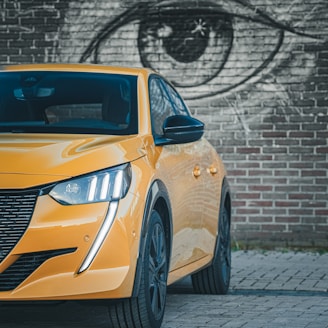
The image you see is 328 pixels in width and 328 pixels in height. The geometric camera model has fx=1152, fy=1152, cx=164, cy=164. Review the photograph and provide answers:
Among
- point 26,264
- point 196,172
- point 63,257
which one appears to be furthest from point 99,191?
point 196,172

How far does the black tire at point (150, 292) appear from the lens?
20.4 feet

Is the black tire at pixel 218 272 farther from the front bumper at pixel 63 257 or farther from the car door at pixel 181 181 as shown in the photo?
the front bumper at pixel 63 257

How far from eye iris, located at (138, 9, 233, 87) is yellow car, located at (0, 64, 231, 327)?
382 centimetres

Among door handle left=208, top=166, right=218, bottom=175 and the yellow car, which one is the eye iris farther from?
the yellow car

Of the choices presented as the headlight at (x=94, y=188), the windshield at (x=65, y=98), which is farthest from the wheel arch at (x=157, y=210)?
the windshield at (x=65, y=98)

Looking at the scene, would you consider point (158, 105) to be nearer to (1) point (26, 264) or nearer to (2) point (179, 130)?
(2) point (179, 130)

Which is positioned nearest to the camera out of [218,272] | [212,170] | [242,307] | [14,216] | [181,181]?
[14,216]

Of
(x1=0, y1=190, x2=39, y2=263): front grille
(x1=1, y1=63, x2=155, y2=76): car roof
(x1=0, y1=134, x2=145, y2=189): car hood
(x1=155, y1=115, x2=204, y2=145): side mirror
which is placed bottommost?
(x1=0, y1=190, x2=39, y2=263): front grille

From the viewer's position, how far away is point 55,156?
20.0ft

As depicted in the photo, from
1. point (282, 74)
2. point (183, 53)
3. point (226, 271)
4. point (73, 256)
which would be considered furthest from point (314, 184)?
point (73, 256)

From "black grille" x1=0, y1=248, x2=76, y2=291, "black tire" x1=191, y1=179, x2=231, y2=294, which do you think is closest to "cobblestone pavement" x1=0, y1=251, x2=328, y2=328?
"black tire" x1=191, y1=179, x2=231, y2=294

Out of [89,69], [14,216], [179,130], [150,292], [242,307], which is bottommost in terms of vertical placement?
[242,307]

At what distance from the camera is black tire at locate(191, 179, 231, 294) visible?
852 centimetres

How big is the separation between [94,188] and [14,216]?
1.48 ft
